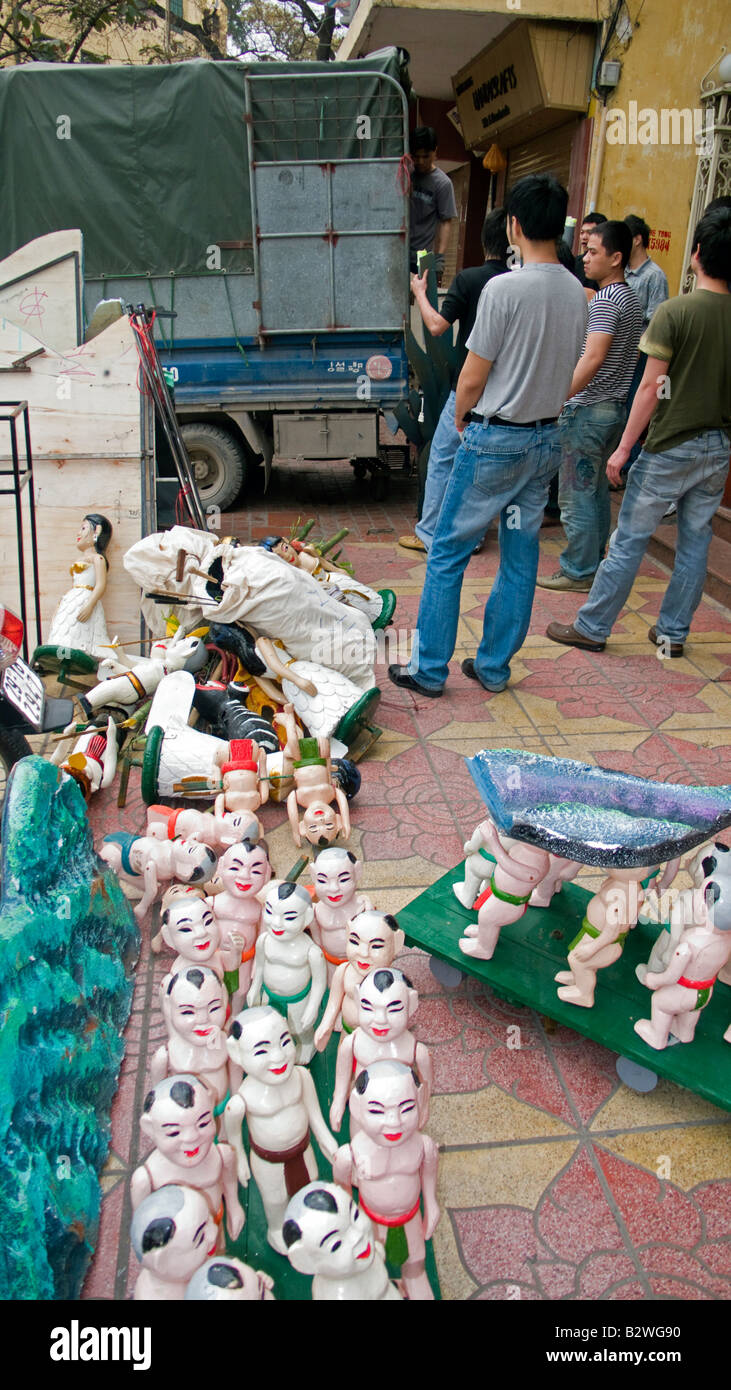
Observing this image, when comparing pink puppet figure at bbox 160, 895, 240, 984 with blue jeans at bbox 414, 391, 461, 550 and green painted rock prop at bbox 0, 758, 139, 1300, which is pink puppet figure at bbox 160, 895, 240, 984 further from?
blue jeans at bbox 414, 391, 461, 550

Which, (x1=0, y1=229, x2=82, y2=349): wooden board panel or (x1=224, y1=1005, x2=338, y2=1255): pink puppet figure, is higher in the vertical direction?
(x1=0, y1=229, x2=82, y2=349): wooden board panel

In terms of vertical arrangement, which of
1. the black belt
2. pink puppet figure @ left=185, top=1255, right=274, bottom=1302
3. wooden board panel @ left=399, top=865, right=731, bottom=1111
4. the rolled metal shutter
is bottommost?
wooden board panel @ left=399, top=865, right=731, bottom=1111

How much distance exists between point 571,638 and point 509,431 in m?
1.44

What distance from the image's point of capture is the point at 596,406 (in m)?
5.00

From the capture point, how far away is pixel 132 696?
3.63 meters

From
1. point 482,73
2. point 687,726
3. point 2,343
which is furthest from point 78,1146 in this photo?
point 482,73

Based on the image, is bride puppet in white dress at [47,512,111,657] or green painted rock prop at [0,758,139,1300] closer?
green painted rock prop at [0,758,139,1300]

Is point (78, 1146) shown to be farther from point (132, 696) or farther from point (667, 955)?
point (132, 696)

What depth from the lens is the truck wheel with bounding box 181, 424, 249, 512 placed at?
6781 mm

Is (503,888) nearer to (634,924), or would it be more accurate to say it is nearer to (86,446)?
(634,924)

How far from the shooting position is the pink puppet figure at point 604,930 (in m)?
2.15

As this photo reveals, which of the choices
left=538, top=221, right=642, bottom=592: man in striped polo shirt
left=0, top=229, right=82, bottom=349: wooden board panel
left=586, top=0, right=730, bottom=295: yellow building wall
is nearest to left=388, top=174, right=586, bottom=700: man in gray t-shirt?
left=538, top=221, right=642, bottom=592: man in striped polo shirt

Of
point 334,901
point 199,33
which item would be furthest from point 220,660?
point 199,33

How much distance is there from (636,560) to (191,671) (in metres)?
2.18
